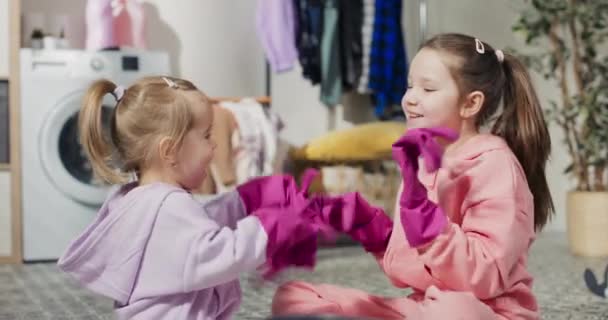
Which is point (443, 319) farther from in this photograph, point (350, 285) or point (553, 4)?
point (553, 4)

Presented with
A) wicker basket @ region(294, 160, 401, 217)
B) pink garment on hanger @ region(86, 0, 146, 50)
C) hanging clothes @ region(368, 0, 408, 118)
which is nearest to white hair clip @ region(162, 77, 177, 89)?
Answer: pink garment on hanger @ region(86, 0, 146, 50)

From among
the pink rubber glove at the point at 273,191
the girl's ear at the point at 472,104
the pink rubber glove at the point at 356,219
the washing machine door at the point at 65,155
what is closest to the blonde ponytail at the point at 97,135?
the pink rubber glove at the point at 273,191

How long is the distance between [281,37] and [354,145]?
621mm

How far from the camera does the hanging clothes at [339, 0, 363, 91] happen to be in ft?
14.4

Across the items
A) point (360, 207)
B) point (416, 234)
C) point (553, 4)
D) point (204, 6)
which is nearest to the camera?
point (416, 234)

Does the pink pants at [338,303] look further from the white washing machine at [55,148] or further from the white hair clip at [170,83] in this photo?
the white washing machine at [55,148]

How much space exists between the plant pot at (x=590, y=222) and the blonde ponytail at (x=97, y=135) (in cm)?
269

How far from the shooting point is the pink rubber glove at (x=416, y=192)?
4.52ft

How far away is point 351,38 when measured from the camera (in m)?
4.38

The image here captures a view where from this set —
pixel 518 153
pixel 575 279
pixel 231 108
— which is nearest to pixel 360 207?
pixel 518 153

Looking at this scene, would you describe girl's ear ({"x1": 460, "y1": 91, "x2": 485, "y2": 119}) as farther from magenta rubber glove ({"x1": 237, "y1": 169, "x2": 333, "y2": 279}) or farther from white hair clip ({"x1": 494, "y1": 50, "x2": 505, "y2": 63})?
magenta rubber glove ({"x1": 237, "y1": 169, "x2": 333, "y2": 279})

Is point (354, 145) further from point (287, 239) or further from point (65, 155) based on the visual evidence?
point (287, 239)

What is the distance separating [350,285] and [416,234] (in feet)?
5.39

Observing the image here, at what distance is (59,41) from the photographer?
3.89m
